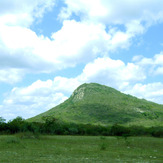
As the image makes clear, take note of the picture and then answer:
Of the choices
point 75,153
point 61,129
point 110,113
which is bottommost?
point 75,153

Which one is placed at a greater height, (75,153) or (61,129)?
(61,129)

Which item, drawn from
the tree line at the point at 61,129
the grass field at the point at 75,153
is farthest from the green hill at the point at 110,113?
the grass field at the point at 75,153

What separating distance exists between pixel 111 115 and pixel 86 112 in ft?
57.3

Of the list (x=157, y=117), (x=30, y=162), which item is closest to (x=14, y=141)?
(x=30, y=162)

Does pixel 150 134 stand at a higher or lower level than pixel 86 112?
lower

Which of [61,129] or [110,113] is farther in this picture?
[110,113]

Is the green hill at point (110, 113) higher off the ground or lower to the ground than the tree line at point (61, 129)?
higher

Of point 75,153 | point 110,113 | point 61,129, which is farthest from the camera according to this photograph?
point 110,113

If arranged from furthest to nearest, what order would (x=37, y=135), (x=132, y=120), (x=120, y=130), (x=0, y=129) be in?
1. (x=132, y=120)
2. (x=120, y=130)
3. (x=0, y=129)
4. (x=37, y=135)

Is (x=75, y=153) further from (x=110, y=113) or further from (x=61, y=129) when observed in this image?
(x=110, y=113)

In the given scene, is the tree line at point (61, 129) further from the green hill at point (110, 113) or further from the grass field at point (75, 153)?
the green hill at point (110, 113)

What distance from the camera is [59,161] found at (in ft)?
62.8

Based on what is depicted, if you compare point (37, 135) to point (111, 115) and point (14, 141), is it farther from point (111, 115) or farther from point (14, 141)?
point (111, 115)

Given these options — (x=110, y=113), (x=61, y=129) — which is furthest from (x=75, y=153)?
(x=110, y=113)
